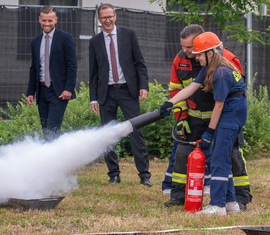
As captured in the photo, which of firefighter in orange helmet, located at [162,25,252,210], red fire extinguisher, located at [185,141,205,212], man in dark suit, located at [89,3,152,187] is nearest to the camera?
red fire extinguisher, located at [185,141,205,212]

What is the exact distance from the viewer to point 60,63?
7.34 metres

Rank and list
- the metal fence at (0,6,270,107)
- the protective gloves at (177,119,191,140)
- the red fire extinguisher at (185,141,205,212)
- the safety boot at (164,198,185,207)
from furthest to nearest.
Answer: the metal fence at (0,6,270,107) → the protective gloves at (177,119,191,140) → the safety boot at (164,198,185,207) → the red fire extinguisher at (185,141,205,212)

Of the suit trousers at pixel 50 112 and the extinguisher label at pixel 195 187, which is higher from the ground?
the suit trousers at pixel 50 112

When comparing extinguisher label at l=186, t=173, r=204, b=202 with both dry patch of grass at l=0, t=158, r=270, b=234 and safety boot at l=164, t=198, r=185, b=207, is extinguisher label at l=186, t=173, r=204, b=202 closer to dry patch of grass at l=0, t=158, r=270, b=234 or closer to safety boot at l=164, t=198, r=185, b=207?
dry patch of grass at l=0, t=158, r=270, b=234

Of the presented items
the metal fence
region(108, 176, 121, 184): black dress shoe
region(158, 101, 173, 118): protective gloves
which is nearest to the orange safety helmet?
region(158, 101, 173, 118): protective gloves

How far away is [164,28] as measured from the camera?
39.5 feet

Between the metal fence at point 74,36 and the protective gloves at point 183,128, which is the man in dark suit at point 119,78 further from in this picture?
the metal fence at point 74,36

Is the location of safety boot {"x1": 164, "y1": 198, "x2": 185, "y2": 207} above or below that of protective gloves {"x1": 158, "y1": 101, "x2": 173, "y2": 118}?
below

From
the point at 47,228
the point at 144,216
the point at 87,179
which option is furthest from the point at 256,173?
the point at 47,228

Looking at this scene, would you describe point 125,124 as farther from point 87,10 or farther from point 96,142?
point 87,10

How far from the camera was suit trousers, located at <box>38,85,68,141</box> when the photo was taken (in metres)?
7.17

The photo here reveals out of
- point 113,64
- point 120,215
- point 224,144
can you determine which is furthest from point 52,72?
point 224,144

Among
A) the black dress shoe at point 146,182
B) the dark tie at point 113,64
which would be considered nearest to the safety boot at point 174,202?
the black dress shoe at point 146,182

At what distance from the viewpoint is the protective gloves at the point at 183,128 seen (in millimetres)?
6121
